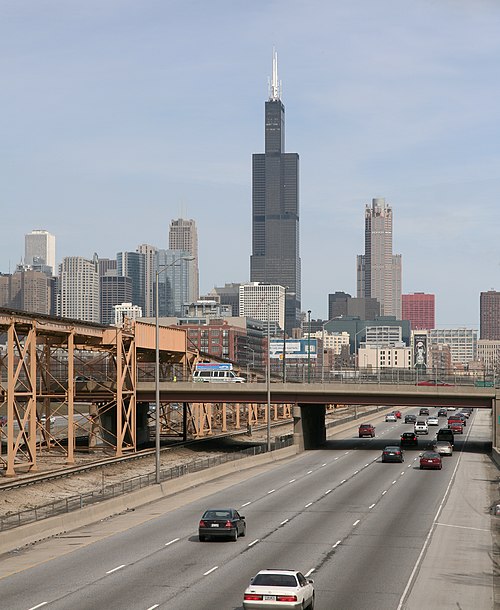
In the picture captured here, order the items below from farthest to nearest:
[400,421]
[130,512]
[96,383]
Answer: [400,421] < [96,383] < [130,512]

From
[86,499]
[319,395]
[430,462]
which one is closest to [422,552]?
[86,499]

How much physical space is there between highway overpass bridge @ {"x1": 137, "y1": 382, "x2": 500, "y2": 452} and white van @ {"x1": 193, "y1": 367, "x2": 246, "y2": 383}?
1257 centimetres

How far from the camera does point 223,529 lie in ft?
133

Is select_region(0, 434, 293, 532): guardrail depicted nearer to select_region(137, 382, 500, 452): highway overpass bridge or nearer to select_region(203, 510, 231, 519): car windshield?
select_region(203, 510, 231, 519): car windshield

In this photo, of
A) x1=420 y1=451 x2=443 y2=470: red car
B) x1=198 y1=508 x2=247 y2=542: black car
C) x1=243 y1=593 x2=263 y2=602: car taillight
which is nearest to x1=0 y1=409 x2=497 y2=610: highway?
x1=198 y1=508 x2=247 y2=542: black car

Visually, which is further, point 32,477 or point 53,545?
point 32,477

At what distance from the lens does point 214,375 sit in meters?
117

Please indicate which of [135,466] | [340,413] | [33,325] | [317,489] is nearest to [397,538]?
[317,489]

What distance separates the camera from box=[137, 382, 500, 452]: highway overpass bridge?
297 feet

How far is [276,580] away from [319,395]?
219ft

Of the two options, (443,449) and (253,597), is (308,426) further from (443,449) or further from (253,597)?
(253,597)

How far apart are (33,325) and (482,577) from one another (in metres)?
42.5

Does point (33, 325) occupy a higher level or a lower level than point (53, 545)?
higher

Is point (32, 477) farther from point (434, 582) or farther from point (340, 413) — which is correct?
point (340, 413)
